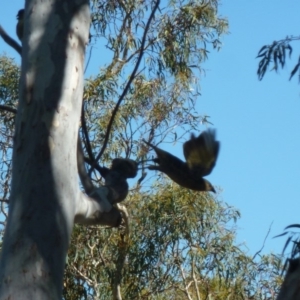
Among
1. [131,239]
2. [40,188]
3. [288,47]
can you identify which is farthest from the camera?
[131,239]

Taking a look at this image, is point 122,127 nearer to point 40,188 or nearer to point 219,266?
point 219,266

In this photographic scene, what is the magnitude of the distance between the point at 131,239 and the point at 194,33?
2.31 m

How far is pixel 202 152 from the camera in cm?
427

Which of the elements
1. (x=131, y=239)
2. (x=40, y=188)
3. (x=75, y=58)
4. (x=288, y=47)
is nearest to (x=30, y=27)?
(x=75, y=58)

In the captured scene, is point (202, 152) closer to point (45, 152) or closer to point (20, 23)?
point (20, 23)

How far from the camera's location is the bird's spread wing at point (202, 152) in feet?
13.5

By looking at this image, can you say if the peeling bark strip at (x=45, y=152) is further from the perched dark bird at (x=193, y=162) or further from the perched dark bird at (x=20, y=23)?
the perched dark bird at (x=193, y=162)

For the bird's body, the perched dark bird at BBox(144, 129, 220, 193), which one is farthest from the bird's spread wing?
the bird's body

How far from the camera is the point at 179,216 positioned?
6.79 m

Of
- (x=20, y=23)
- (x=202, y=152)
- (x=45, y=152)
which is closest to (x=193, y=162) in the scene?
(x=202, y=152)

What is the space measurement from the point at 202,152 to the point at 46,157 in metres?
2.13

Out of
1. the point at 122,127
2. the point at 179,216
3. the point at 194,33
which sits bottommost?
the point at 179,216

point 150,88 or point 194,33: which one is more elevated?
point 194,33

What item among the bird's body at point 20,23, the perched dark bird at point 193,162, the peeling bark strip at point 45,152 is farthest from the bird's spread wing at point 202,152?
the peeling bark strip at point 45,152
